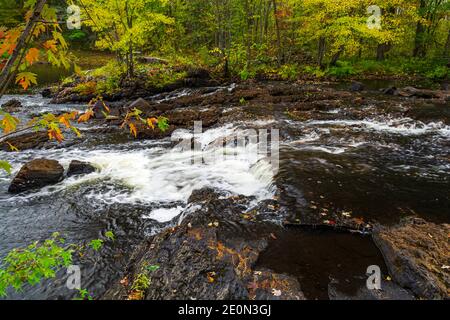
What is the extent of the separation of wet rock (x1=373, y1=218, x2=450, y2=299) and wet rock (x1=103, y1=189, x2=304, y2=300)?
1552mm

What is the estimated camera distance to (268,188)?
761 centimetres

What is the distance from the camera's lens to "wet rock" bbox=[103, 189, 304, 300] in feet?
14.1

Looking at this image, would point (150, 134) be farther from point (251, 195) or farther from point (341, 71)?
point (341, 71)

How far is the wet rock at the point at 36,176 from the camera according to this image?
852 cm

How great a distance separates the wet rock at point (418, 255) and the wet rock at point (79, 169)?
7.71 m

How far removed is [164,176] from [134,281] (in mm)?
4693

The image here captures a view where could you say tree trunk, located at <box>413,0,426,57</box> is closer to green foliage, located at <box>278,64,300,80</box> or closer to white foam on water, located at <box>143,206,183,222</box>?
green foliage, located at <box>278,64,300,80</box>

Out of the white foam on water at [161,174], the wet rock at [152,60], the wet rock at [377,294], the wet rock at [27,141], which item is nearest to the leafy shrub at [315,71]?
the wet rock at [152,60]

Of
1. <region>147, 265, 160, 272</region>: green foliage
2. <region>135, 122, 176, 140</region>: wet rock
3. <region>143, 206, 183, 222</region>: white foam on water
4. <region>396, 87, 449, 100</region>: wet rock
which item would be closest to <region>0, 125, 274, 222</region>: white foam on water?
<region>143, 206, 183, 222</region>: white foam on water

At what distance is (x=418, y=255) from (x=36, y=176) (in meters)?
8.85
